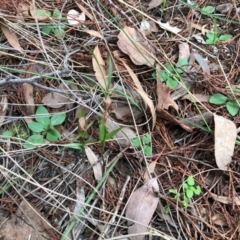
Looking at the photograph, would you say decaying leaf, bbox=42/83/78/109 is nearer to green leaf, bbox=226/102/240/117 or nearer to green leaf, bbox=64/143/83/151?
green leaf, bbox=64/143/83/151

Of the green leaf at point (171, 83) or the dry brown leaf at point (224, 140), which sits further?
the green leaf at point (171, 83)

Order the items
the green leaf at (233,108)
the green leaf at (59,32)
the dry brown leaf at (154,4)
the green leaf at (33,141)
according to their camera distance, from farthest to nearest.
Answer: the dry brown leaf at (154,4) < the green leaf at (59,32) < the green leaf at (233,108) < the green leaf at (33,141)

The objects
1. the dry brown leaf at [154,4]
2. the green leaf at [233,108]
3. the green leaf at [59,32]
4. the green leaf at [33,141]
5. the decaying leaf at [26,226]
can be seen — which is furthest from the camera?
the dry brown leaf at [154,4]

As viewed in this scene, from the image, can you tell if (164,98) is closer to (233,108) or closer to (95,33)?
(233,108)

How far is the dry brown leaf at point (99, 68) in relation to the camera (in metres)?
1.40

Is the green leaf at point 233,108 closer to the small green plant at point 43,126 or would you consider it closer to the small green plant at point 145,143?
the small green plant at point 145,143

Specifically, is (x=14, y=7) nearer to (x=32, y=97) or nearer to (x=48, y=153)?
(x=32, y=97)

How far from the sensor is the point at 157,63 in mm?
1462

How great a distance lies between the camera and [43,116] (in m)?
1.33

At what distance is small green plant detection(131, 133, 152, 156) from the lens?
1.30m

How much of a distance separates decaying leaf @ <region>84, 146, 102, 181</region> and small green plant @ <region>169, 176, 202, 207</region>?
0.22m

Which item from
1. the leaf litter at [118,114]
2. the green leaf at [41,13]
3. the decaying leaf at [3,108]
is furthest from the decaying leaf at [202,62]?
the decaying leaf at [3,108]

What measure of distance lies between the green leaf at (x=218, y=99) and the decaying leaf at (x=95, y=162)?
44 centimetres

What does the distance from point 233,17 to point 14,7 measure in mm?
847
